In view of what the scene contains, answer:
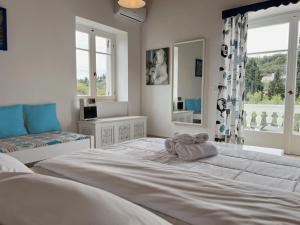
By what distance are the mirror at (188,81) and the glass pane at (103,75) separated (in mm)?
1253

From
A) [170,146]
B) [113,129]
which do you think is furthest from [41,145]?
[170,146]

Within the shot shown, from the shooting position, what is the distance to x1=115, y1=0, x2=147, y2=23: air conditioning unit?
3820mm

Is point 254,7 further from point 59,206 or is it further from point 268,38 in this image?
point 59,206

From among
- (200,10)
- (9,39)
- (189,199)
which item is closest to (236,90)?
(200,10)

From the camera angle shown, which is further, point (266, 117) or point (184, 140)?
point (266, 117)

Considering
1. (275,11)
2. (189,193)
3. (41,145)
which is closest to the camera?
(189,193)

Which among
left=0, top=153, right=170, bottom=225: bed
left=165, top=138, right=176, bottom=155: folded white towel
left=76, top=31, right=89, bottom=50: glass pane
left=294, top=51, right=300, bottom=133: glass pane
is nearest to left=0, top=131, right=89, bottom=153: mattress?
left=165, top=138, right=176, bottom=155: folded white towel

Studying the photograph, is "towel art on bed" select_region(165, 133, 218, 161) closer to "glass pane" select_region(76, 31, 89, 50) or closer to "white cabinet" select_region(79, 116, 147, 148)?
"white cabinet" select_region(79, 116, 147, 148)

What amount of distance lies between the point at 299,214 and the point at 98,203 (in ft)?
2.32

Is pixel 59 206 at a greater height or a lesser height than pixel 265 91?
lesser

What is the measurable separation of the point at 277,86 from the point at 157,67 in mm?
2000

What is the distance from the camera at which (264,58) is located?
3.49 metres

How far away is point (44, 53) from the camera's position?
3.03 meters

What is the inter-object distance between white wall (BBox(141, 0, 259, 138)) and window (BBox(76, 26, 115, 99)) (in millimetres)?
649
